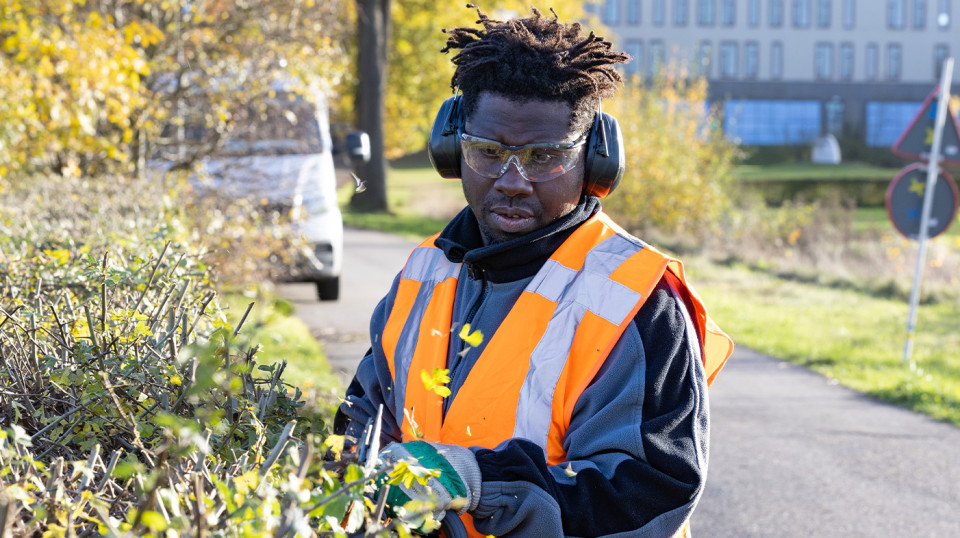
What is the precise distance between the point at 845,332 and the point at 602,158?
10.0m

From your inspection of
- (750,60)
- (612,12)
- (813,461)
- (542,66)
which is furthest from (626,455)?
(750,60)

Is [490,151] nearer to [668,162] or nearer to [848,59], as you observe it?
[668,162]

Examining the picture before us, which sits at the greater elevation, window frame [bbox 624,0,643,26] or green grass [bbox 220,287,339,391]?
window frame [bbox 624,0,643,26]

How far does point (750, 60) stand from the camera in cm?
7562

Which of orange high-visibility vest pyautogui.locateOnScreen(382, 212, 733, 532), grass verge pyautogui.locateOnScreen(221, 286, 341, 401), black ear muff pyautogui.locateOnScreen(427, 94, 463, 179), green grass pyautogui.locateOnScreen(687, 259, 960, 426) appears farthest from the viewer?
green grass pyautogui.locateOnScreen(687, 259, 960, 426)

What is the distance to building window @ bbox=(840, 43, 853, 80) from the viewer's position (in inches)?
3002

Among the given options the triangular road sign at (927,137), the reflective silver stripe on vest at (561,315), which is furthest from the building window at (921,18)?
the reflective silver stripe on vest at (561,315)

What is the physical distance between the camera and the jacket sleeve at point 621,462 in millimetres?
2176

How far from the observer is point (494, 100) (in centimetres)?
268

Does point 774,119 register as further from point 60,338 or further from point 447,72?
point 60,338

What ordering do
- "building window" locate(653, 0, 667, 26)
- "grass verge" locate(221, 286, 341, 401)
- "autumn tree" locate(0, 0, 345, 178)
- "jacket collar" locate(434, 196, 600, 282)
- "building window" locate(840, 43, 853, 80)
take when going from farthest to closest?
"building window" locate(840, 43, 853, 80) → "building window" locate(653, 0, 667, 26) → "autumn tree" locate(0, 0, 345, 178) → "grass verge" locate(221, 286, 341, 401) → "jacket collar" locate(434, 196, 600, 282)

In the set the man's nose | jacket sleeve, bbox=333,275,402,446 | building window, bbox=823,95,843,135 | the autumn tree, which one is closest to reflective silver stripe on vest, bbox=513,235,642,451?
the man's nose

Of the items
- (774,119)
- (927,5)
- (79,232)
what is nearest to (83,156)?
(79,232)

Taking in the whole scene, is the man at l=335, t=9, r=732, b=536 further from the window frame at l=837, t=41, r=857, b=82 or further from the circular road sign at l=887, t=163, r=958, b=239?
the window frame at l=837, t=41, r=857, b=82
